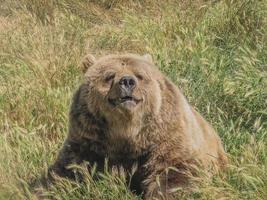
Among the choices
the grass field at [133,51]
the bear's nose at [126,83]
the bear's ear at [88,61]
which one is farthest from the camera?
the bear's ear at [88,61]

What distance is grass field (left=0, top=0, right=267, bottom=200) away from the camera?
5125 mm

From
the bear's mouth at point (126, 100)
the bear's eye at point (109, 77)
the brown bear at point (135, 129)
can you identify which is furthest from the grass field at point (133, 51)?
the bear's eye at point (109, 77)

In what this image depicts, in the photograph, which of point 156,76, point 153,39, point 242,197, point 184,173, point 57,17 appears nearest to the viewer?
point 242,197

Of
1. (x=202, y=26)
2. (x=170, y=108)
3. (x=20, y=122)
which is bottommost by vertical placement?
(x=20, y=122)

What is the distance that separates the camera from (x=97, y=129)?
5473 millimetres

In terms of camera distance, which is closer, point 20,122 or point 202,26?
point 20,122

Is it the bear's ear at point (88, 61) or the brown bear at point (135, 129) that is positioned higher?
the bear's ear at point (88, 61)

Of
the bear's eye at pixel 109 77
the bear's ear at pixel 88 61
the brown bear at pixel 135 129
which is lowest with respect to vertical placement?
the brown bear at pixel 135 129

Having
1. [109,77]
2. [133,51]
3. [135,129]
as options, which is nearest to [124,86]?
[109,77]

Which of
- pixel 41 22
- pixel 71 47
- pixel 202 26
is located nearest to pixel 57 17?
pixel 41 22

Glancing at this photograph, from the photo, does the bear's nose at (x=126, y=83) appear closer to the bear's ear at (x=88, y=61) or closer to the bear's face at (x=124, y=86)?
the bear's face at (x=124, y=86)

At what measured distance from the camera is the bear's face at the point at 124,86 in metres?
5.26

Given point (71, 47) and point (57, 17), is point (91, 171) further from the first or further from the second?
point (57, 17)

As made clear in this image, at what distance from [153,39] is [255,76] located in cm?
157
